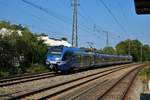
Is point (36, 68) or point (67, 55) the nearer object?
point (67, 55)

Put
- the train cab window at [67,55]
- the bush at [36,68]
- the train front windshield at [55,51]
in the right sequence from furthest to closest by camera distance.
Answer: the bush at [36,68] → the train cab window at [67,55] → the train front windshield at [55,51]

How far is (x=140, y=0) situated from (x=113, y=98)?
11.8 m

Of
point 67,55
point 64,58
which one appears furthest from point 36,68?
point 64,58

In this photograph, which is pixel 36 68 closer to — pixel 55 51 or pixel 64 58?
pixel 55 51

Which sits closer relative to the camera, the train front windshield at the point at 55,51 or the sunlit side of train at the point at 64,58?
the sunlit side of train at the point at 64,58

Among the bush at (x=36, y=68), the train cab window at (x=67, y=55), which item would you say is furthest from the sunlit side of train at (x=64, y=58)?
the bush at (x=36, y=68)

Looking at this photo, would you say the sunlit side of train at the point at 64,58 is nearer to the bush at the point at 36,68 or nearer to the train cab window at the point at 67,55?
the train cab window at the point at 67,55

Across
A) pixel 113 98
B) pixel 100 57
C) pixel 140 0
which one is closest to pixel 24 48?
pixel 100 57

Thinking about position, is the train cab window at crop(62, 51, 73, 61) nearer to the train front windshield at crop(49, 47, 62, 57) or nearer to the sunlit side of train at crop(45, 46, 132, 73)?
the sunlit side of train at crop(45, 46, 132, 73)

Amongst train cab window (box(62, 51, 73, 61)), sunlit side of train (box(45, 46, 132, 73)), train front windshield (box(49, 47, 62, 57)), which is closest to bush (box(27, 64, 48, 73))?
sunlit side of train (box(45, 46, 132, 73))

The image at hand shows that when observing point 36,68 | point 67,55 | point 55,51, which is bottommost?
point 36,68

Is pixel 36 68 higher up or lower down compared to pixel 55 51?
lower down

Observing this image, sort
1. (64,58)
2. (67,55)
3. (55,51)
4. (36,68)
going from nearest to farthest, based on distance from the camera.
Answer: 1. (64,58)
2. (55,51)
3. (67,55)
4. (36,68)

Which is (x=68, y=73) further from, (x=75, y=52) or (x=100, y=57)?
(x=100, y=57)
